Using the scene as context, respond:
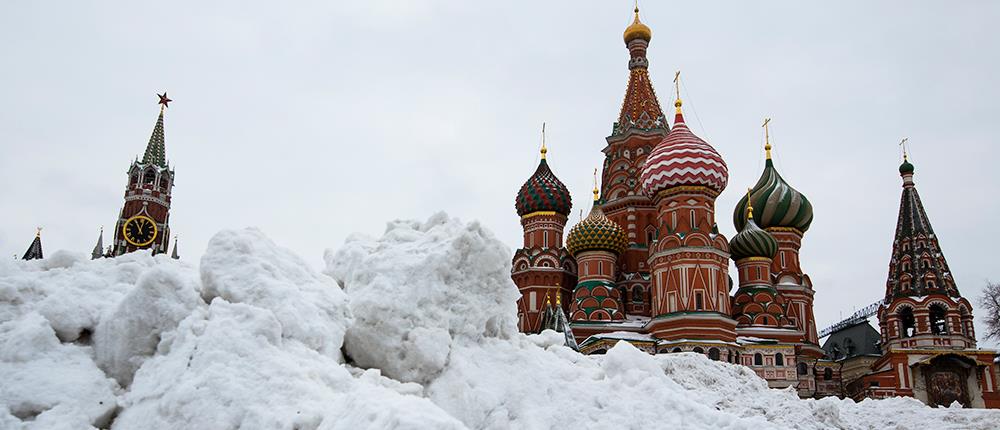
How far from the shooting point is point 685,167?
28.4 meters

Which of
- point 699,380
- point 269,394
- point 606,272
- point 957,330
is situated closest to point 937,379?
point 957,330

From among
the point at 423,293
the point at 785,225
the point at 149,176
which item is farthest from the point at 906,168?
the point at 149,176

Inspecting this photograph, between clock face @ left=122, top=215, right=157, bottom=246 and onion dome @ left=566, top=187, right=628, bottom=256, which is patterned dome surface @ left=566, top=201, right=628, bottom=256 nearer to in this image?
onion dome @ left=566, top=187, right=628, bottom=256

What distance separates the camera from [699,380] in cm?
1173

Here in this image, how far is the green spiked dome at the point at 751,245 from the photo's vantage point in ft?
98.3

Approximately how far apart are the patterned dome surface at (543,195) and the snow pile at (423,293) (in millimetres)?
25078

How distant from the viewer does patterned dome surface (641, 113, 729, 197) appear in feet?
93.0

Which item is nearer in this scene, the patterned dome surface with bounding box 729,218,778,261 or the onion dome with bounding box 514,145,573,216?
the patterned dome surface with bounding box 729,218,778,261

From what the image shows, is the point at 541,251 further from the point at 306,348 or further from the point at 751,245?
the point at 306,348

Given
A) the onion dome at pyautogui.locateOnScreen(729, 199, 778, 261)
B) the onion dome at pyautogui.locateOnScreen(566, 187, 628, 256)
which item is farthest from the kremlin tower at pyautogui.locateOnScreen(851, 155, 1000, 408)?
the onion dome at pyautogui.locateOnScreen(566, 187, 628, 256)

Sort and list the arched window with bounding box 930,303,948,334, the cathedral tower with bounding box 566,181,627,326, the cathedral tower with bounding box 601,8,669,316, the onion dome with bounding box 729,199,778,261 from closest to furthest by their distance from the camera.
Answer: the cathedral tower with bounding box 566,181,627,326, the onion dome with bounding box 729,199,778,261, the arched window with bounding box 930,303,948,334, the cathedral tower with bounding box 601,8,669,316

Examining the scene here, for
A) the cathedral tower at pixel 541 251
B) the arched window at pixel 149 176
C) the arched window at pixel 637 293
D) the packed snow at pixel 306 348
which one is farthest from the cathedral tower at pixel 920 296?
the arched window at pixel 149 176

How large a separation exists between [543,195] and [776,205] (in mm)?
10043

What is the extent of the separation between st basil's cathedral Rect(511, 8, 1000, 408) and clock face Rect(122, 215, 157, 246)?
23.9 m
